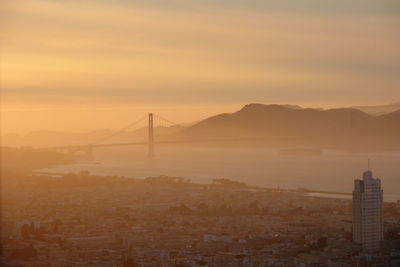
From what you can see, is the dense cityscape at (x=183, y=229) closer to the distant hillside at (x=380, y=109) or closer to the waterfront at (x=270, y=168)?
the waterfront at (x=270, y=168)

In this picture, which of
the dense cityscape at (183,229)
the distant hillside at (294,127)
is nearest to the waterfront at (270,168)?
the distant hillside at (294,127)

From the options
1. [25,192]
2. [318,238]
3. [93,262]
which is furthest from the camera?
[25,192]

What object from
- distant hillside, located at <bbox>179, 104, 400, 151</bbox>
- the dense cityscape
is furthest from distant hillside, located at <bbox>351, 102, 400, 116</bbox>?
the dense cityscape

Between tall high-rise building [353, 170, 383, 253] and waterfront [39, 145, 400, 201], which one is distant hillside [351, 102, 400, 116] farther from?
tall high-rise building [353, 170, 383, 253]

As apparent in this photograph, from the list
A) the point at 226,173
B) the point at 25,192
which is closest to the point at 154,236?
the point at 25,192

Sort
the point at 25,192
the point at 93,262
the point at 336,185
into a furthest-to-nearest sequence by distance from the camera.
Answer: the point at 336,185
the point at 25,192
the point at 93,262

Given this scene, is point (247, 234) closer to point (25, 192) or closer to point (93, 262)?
point (93, 262)
